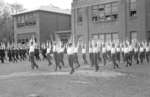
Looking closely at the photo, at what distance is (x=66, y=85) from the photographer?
461 inches

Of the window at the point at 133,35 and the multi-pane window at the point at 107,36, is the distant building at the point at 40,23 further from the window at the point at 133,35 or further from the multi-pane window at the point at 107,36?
the window at the point at 133,35

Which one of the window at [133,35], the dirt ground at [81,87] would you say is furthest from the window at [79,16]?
the dirt ground at [81,87]

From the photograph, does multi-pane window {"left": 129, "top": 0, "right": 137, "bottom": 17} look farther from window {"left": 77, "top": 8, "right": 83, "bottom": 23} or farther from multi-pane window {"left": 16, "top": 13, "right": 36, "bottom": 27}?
multi-pane window {"left": 16, "top": 13, "right": 36, "bottom": 27}

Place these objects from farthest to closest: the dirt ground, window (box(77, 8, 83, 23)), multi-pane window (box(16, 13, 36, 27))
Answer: multi-pane window (box(16, 13, 36, 27)), window (box(77, 8, 83, 23)), the dirt ground

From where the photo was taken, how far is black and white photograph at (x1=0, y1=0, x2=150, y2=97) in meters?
11.3

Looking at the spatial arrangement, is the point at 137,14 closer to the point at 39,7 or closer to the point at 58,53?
the point at 58,53

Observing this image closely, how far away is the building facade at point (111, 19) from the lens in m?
30.6

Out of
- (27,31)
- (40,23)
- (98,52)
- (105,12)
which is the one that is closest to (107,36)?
(105,12)

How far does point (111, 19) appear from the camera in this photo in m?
34.2

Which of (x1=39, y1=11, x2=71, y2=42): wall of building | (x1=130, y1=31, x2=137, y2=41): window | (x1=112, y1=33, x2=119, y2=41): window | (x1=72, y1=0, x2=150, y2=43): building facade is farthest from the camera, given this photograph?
(x1=39, y1=11, x2=71, y2=42): wall of building

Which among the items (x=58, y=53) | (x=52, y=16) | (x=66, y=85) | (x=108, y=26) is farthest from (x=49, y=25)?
(x=66, y=85)

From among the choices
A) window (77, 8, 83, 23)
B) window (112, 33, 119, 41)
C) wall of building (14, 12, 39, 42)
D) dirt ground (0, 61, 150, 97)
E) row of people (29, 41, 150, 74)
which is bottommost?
dirt ground (0, 61, 150, 97)

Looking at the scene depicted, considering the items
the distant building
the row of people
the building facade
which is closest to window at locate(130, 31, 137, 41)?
the building facade

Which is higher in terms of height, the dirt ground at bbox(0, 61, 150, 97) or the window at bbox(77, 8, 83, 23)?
the window at bbox(77, 8, 83, 23)
